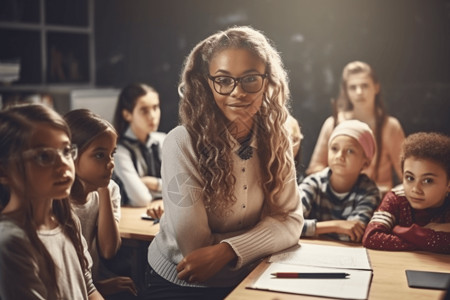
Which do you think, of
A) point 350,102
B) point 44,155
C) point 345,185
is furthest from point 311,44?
point 44,155

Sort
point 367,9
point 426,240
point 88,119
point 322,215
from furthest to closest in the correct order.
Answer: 1. point 367,9
2. point 322,215
3. point 426,240
4. point 88,119

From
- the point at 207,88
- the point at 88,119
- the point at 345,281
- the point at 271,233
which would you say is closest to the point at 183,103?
the point at 207,88

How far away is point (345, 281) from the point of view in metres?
1.57

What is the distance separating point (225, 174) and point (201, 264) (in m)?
0.28

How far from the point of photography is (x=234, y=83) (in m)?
1.72

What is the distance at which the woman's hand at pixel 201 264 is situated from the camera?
5.40 feet

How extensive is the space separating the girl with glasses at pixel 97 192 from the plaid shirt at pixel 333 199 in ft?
2.45

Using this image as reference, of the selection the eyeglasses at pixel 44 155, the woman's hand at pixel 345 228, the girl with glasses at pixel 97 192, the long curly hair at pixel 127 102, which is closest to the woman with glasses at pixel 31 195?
the eyeglasses at pixel 44 155

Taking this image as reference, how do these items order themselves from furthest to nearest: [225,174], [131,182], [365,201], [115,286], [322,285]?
[131,182], [365,201], [115,286], [225,174], [322,285]

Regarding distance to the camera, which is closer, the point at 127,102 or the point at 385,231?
the point at 385,231

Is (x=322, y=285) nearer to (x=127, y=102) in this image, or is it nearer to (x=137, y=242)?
(x=137, y=242)

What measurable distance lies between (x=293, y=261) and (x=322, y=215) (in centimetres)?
55

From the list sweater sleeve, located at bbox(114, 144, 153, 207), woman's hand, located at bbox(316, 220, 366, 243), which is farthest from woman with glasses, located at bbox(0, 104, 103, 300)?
sweater sleeve, located at bbox(114, 144, 153, 207)

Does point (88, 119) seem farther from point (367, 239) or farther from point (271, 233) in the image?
point (367, 239)
